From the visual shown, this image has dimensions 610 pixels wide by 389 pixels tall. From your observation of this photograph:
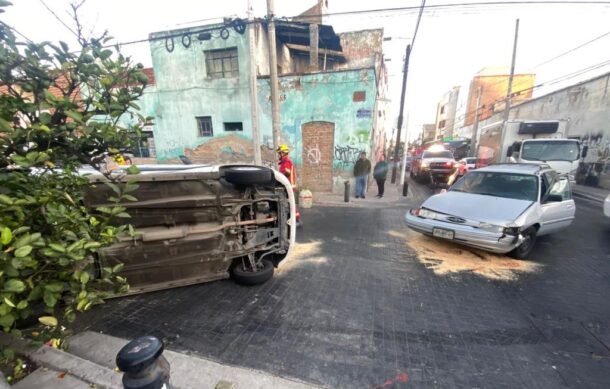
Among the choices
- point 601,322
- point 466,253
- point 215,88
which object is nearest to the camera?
point 601,322

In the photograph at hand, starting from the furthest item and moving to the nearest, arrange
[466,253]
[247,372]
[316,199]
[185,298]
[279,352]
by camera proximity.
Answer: [316,199] → [466,253] → [185,298] → [279,352] → [247,372]

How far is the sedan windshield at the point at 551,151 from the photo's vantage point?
994cm

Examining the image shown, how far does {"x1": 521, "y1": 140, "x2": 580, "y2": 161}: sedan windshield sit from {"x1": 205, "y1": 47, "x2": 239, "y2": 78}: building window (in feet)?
43.5

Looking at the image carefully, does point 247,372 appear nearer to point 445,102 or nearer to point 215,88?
point 215,88

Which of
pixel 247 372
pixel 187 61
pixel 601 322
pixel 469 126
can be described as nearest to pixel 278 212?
pixel 247 372

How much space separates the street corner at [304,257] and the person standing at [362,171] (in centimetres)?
507

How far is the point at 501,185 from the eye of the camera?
4895 millimetres

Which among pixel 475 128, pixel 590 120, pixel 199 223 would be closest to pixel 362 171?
pixel 199 223

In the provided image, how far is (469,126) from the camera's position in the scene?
34906 millimetres

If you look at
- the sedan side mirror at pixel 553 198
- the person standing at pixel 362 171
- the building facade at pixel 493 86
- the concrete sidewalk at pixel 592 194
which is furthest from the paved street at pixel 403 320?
Result: the building facade at pixel 493 86

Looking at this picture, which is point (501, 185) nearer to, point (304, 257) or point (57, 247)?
point (304, 257)

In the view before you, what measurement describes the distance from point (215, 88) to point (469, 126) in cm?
3654

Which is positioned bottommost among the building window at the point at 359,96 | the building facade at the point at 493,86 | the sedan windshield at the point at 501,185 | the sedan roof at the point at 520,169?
the sedan windshield at the point at 501,185

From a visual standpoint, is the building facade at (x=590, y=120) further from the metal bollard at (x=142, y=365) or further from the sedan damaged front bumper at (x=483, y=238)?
the metal bollard at (x=142, y=365)
